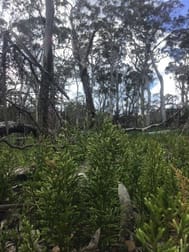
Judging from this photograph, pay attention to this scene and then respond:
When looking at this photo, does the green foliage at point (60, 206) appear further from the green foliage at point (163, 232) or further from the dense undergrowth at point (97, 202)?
the green foliage at point (163, 232)

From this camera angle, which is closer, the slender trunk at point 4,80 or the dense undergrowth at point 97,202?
the dense undergrowth at point 97,202

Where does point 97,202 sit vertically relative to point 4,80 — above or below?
below

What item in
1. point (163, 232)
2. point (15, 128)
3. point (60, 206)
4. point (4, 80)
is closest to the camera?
point (163, 232)

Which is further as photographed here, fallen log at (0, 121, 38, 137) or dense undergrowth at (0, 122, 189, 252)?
fallen log at (0, 121, 38, 137)

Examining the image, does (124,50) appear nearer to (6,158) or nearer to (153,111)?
(153,111)

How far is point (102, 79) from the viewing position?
4069 cm

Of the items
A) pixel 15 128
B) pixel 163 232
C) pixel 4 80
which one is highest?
pixel 4 80

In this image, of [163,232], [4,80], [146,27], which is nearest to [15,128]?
[4,80]

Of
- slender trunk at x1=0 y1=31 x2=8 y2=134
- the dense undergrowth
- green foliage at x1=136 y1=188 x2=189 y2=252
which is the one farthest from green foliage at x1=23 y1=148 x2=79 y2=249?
slender trunk at x1=0 y1=31 x2=8 y2=134

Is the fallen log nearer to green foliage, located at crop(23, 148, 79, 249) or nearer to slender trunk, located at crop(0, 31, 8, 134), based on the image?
slender trunk, located at crop(0, 31, 8, 134)

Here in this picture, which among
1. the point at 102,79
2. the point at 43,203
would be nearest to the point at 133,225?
the point at 43,203

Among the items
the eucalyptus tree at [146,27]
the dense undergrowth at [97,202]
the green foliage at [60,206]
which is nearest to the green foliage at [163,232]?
the dense undergrowth at [97,202]

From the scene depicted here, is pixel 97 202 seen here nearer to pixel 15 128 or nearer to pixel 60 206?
pixel 60 206

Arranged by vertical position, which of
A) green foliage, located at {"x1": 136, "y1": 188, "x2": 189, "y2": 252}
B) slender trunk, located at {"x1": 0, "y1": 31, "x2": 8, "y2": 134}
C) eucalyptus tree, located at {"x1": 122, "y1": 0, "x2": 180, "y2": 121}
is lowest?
green foliage, located at {"x1": 136, "y1": 188, "x2": 189, "y2": 252}
